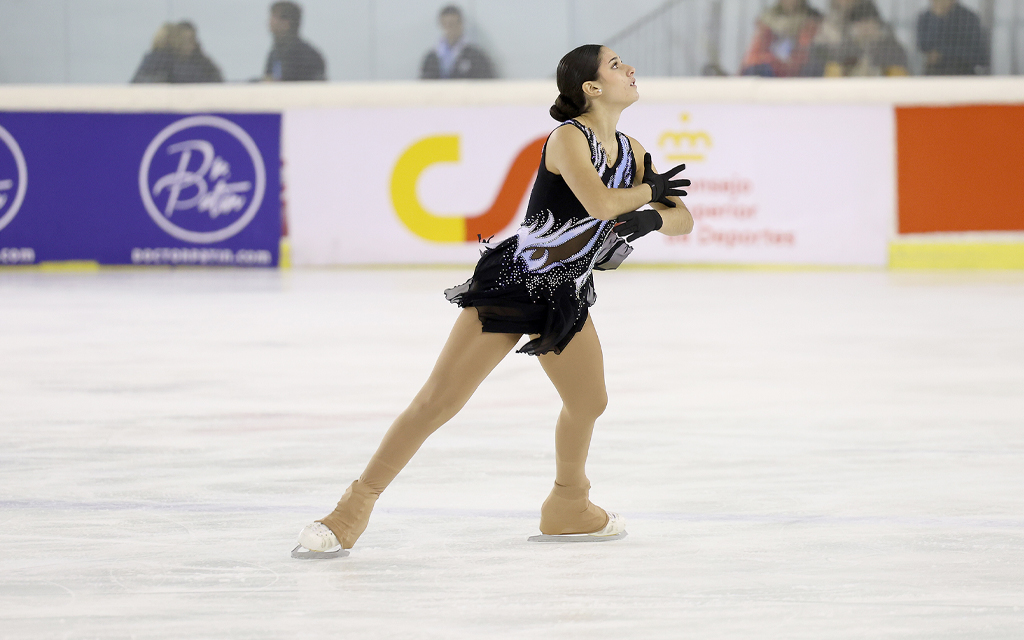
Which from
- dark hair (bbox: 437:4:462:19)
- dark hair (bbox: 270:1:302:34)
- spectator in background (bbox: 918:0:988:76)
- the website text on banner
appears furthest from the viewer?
dark hair (bbox: 270:1:302:34)

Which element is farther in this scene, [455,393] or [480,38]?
[480,38]

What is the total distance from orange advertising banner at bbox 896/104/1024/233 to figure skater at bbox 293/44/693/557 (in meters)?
9.84

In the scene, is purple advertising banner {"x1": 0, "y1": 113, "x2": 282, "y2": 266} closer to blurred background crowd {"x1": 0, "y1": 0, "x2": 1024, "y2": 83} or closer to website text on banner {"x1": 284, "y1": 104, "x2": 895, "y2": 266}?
website text on banner {"x1": 284, "y1": 104, "x2": 895, "y2": 266}

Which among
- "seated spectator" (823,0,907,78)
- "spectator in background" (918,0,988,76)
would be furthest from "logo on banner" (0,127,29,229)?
"spectator in background" (918,0,988,76)

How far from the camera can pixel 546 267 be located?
3.09 meters

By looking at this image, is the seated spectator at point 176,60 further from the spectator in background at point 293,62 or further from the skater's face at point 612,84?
the skater's face at point 612,84

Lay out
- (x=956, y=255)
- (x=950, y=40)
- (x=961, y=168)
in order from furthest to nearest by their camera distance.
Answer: (x=950, y=40)
(x=956, y=255)
(x=961, y=168)

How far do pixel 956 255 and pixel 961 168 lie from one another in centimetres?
81

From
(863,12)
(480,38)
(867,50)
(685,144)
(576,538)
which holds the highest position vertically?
(863,12)

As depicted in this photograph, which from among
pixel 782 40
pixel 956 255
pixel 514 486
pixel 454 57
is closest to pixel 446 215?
pixel 454 57

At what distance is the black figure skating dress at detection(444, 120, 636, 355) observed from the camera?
10.0 feet

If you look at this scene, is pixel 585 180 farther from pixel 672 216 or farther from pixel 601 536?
pixel 601 536

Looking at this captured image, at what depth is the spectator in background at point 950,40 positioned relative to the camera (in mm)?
12859

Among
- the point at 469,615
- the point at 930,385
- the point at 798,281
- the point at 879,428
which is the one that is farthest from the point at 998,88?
the point at 469,615
